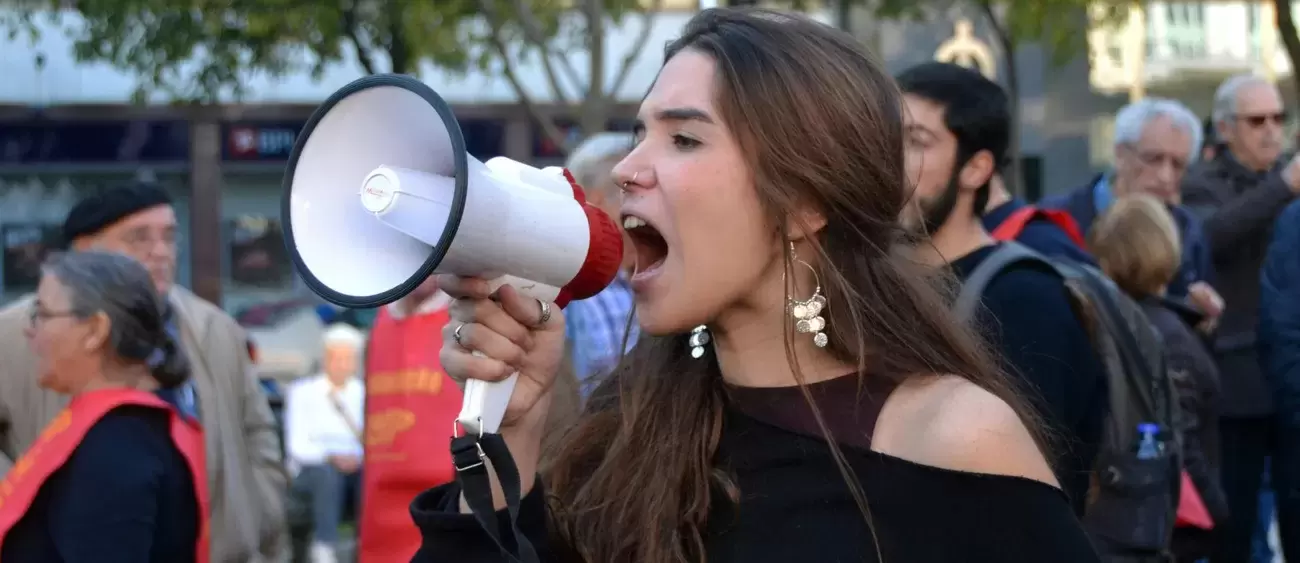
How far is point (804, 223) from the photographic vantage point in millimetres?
2000

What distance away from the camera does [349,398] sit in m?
9.48

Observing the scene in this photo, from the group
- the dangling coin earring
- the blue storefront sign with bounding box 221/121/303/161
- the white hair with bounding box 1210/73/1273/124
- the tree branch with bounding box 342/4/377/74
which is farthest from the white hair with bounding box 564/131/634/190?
the blue storefront sign with bounding box 221/121/303/161

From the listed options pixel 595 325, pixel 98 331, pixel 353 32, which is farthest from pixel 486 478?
pixel 353 32

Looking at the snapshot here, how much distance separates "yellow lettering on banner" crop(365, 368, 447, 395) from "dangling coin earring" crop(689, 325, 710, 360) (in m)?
2.15

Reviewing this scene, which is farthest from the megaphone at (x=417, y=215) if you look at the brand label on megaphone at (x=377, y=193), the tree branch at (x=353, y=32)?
the tree branch at (x=353, y=32)

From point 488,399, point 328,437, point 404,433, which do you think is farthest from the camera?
point 328,437

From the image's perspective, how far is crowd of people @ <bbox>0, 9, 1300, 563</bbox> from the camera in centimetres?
192

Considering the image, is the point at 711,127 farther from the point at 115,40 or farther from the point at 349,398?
the point at 115,40

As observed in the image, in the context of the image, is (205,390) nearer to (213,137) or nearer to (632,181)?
(632,181)

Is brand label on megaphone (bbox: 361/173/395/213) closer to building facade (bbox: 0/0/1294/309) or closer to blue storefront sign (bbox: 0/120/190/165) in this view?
building facade (bbox: 0/0/1294/309)

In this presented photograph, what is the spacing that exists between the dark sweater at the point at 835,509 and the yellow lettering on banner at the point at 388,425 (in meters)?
2.29

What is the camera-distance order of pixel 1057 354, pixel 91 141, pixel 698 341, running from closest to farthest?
1. pixel 698 341
2. pixel 1057 354
3. pixel 91 141

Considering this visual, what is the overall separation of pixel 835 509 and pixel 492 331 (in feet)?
1.64

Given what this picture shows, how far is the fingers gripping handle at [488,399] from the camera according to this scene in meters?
1.87
